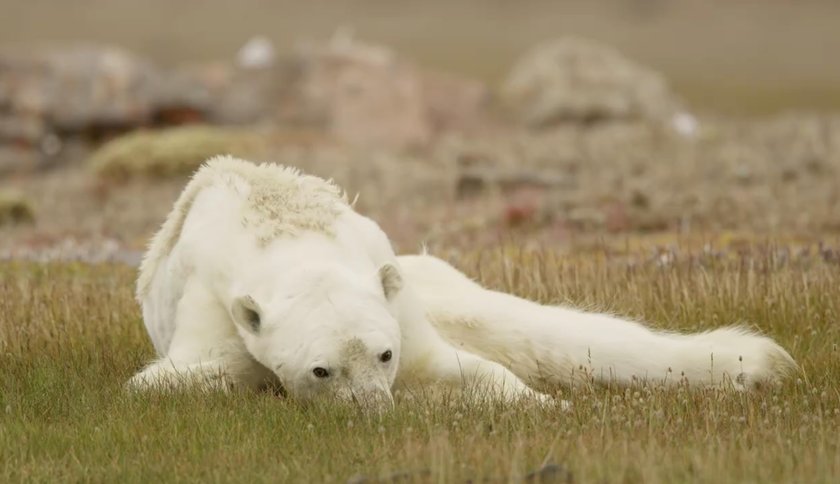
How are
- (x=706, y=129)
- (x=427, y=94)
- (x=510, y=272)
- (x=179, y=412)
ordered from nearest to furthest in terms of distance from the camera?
(x=179, y=412) → (x=510, y=272) → (x=706, y=129) → (x=427, y=94)

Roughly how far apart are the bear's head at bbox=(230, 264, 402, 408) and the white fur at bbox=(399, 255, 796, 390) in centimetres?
137

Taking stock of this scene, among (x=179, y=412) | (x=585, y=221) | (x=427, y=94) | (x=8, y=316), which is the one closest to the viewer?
(x=179, y=412)

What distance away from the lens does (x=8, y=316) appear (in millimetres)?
10625

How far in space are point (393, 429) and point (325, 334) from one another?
609mm

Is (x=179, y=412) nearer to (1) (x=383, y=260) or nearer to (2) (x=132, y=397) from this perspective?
(2) (x=132, y=397)

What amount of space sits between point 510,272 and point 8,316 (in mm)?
4220

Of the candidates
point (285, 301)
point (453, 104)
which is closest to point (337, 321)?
point (285, 301)

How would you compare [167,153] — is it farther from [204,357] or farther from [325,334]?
[325,334]

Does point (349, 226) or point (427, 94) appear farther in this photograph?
point (427, 94)

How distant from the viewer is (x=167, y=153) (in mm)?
34969

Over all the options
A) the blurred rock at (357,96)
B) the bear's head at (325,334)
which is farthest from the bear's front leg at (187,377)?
the blurred rock at (357,96)

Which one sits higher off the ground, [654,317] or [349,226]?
[349,226]

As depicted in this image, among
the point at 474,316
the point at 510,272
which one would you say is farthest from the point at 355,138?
the point at 474,316

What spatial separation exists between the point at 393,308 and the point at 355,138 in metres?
34.8
